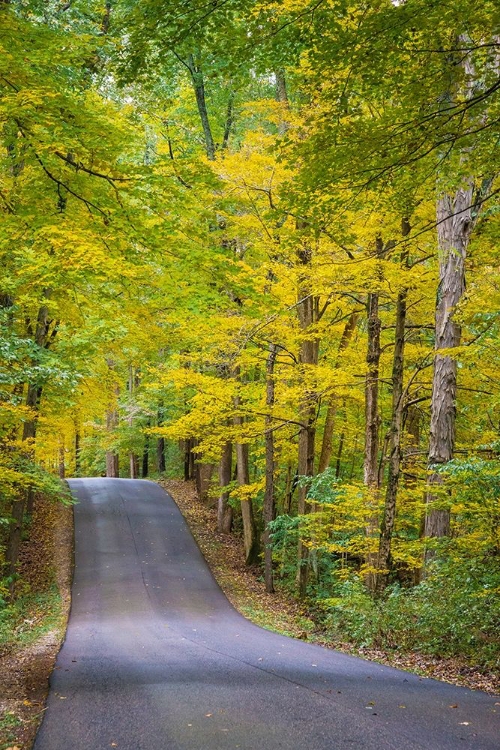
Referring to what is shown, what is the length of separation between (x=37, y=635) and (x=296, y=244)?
7.94 m

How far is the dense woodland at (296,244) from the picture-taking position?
461 centimetres

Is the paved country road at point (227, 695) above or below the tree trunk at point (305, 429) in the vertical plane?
below

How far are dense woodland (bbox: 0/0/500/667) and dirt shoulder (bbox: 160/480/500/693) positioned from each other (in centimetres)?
36

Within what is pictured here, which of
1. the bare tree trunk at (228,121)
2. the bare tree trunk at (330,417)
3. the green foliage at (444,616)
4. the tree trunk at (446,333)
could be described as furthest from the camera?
the bare tree trunk at (228,121)

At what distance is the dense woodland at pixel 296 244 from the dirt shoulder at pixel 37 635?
1.11 meters

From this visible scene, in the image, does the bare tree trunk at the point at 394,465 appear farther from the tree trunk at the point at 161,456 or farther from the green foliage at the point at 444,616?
the tree trunk at the point at 161,456

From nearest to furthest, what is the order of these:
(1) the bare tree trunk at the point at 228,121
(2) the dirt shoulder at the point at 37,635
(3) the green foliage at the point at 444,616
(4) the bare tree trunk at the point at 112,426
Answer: (2) the dirt shoulder at the point at 37,635
(3) the green foliage at the point at 444,616
(1) the bare tree trunk at the point at 228,121
(4) the bare tree trunk at the point at 112,426

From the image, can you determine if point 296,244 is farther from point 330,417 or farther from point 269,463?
point 330,417

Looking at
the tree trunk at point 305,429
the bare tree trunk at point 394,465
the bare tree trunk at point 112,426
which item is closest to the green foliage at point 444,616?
the bare tree trunk at point 394,465

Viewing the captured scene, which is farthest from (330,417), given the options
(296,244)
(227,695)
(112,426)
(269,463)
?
(112,426)

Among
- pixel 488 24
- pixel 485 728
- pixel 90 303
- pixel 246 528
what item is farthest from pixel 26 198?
pixel 246 528

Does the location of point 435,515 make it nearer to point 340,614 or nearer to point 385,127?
point 340,614

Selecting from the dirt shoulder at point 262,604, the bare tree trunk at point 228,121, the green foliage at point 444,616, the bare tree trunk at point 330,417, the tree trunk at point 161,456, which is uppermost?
the bare tree trunk at point 228,121

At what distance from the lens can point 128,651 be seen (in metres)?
8.25
